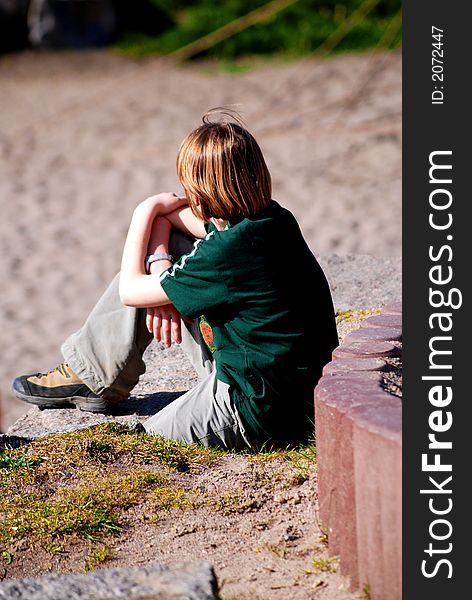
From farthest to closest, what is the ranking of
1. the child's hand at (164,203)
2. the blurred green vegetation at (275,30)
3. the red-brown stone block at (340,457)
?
1. the blurred green vegetation at (275,30)
2. the child's hand at (164,203)
3. the red-brown stone block at (340,457)

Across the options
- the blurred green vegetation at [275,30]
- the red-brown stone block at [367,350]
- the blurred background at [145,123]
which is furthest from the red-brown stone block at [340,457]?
the blurred green vegetation at [275,30]

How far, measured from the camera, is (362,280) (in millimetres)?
4672

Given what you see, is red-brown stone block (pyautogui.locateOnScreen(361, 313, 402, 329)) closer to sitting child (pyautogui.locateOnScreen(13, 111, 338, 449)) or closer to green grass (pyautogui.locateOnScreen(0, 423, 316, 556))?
sitting child (pyautogui.locateOnScreen(13, 111, 338, 449))

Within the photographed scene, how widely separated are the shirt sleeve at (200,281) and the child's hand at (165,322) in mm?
199

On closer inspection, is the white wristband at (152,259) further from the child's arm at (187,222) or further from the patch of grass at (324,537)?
the patch of grass at (324,537)

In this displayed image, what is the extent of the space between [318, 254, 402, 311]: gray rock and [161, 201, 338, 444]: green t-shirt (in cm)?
142

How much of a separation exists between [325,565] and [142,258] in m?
1.18

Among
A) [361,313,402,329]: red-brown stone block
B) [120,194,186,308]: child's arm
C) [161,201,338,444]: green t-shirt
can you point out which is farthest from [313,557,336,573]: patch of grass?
[120,194,186,308]: child's arm

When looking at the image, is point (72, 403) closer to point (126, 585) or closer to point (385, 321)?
point (385, 321)

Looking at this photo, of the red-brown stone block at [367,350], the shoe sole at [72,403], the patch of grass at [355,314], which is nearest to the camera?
the red-brown stone block at [367,350]

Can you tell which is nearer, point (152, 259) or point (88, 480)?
point (88, 480)

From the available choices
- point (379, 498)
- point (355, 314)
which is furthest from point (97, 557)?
point (355, 314)

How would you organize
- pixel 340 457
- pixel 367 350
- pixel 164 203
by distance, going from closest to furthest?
pixel 340 457 → pixel 367 350 → pixel 164 203

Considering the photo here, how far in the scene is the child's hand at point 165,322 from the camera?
299 centimetres
